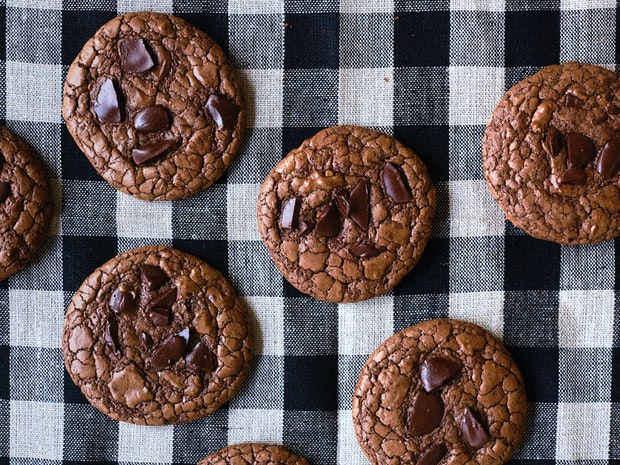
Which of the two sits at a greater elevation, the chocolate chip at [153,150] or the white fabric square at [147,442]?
the chocolate chip at [153,150]

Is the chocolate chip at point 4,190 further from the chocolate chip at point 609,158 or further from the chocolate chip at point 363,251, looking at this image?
the chocolate chip at point 609,158

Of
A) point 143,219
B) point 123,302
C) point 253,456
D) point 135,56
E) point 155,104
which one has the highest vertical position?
point 135,56

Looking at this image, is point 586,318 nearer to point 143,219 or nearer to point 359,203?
point 359,203

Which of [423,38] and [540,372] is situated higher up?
[423,38]

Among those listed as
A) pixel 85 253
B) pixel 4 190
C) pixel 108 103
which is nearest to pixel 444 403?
pixel 85 253

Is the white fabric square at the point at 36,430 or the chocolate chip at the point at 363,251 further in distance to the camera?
the white fabric square at the point at 36,430

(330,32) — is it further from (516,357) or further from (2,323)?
(2,323)

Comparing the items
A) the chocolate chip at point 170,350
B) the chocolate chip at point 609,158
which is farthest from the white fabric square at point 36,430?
the chocolate chip at point 609,158
